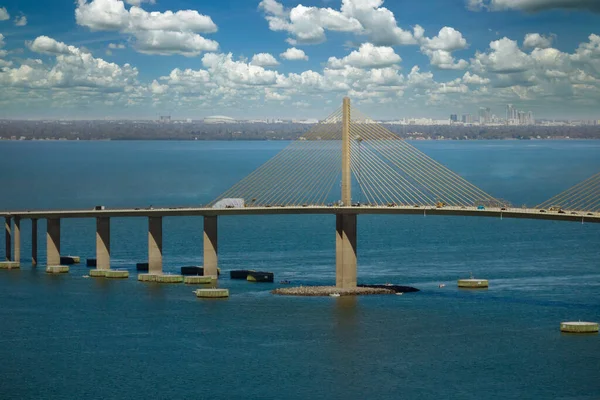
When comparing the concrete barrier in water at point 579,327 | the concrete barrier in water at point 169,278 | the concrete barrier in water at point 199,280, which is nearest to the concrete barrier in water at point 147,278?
the concrete barrier in water at point 169,278

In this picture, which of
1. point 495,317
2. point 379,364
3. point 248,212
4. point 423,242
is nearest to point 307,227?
point 423,242

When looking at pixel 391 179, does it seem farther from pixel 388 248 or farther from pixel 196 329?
pixel 196 329

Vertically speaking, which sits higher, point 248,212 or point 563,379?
point 248,212

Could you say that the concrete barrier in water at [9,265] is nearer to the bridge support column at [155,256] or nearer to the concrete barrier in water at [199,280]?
the bridge support column at [155,256]

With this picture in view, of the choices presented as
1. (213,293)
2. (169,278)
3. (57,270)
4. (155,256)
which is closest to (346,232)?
(213,293)

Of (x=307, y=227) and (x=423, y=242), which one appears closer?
(x=423, y=242)

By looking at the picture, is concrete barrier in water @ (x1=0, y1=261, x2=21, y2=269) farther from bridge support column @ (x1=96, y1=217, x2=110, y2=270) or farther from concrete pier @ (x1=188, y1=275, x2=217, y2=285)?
concrete pier @ (x1=188, y1=275, x2=217, y2=285)
